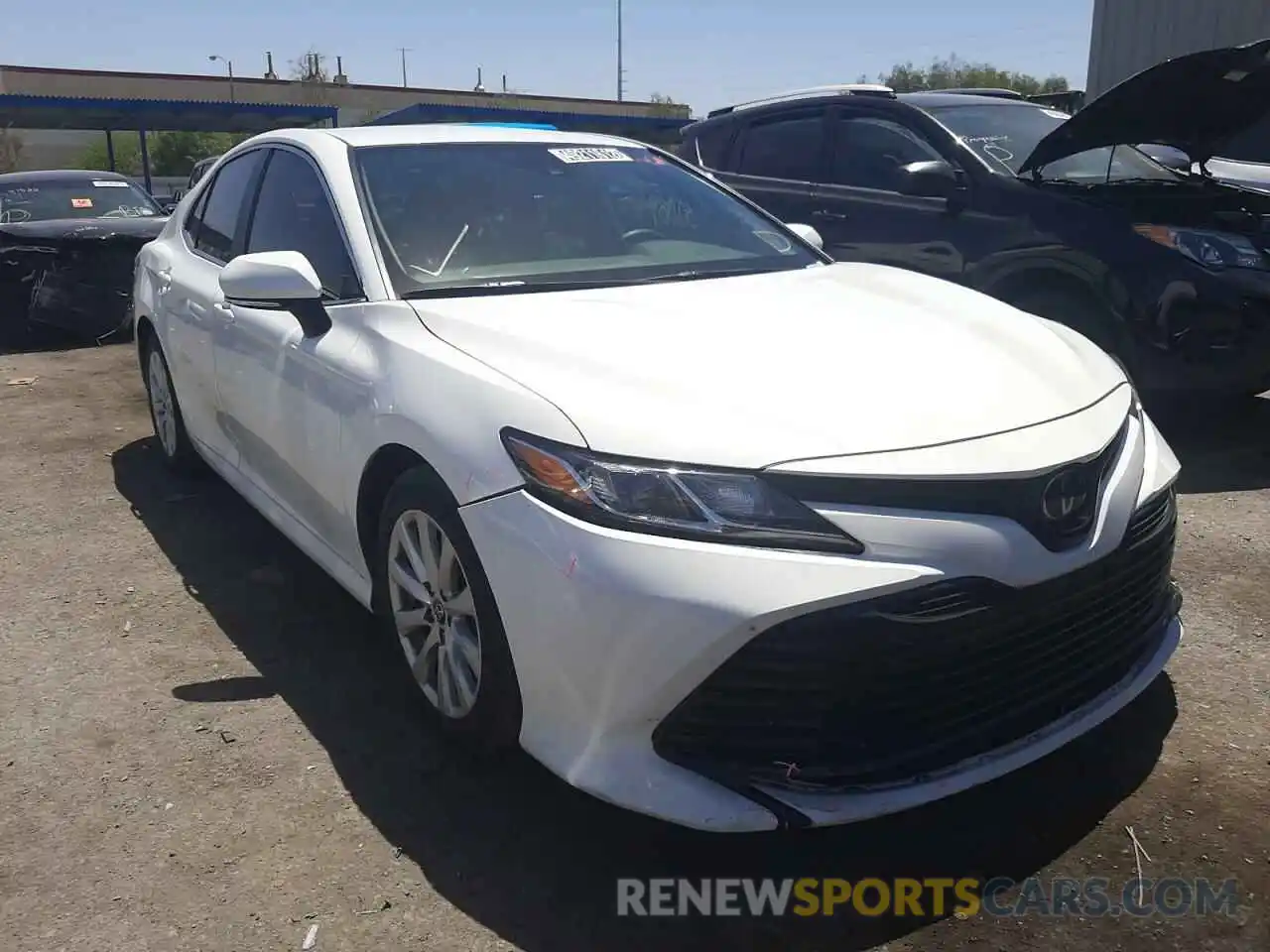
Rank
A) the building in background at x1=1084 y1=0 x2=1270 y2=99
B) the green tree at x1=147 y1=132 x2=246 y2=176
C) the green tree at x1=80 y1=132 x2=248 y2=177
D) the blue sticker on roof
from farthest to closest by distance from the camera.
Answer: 1. the green tree at x1=147 y1=132 x2=246 y2=176
2. the green tree at x1=80 y1=132 x2=248 y2=177
3. the building in background at x1=1084 y1=0 x2=1270 y2=99
4. the blue sticker on roof

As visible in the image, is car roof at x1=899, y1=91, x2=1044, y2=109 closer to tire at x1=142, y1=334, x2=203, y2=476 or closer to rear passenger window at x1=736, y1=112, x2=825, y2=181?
rear passenger window at x1=736, y1=112, x2=825, y2=181

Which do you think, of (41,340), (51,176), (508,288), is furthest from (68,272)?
(508,288)

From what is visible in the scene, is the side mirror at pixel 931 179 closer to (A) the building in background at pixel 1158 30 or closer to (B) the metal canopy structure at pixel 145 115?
(A) the building in background at pixel 1158 30

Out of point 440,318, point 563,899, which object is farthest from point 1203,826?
point 440,318

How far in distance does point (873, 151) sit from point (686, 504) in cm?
460

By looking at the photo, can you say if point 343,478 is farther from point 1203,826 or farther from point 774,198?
point 774,198

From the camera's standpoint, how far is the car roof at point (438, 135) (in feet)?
12.3

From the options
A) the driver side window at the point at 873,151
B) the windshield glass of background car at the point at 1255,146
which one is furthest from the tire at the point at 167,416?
the windshield glass of background car at the point at 1255,146

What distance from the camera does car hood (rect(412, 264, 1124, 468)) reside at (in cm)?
230

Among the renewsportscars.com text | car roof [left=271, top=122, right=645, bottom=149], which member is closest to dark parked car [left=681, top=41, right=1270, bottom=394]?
car roof [left=271, top=122, right=645, bottom=149]

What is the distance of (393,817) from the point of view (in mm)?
2695

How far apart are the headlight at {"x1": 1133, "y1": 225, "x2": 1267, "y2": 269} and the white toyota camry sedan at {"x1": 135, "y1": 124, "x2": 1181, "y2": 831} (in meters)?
2.16

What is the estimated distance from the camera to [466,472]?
252 cm

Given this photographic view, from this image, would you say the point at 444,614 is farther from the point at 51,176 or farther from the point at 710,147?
the point at 51,176
